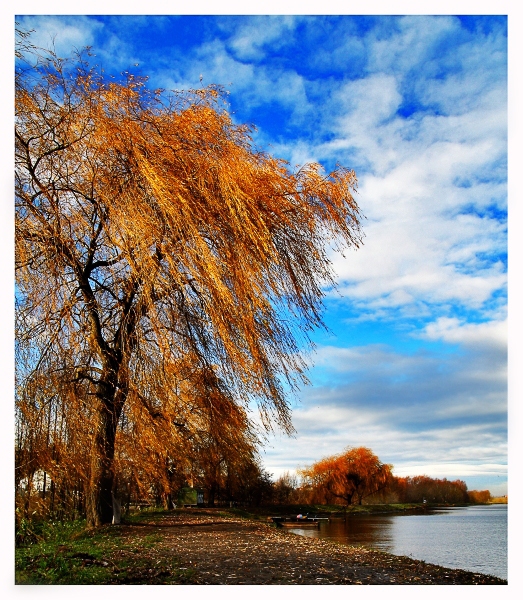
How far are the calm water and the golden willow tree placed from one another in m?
2.56

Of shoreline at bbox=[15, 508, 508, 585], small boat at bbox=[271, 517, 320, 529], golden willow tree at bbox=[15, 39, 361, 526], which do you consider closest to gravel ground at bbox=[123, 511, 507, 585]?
shoreline at bbox=[15, 508, 508, 585]

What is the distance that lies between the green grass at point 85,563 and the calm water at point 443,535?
2.81 meters

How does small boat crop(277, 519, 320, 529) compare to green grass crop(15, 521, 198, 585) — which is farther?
small boat crop(277, 519, 320, 529)

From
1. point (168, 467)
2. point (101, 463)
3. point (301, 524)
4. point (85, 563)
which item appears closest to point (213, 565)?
point (85, 563)

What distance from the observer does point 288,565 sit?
3.94 meters

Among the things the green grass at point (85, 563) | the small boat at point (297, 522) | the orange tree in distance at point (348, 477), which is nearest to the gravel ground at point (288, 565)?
the green grass at point (85, 563)

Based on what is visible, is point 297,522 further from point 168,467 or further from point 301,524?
point 168,467

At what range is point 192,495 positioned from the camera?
414 inches

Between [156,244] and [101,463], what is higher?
[156,244]

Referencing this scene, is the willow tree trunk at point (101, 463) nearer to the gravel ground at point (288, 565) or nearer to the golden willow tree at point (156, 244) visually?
the golden willow tree at point (156, 244)

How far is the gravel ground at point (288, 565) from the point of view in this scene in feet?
12.0

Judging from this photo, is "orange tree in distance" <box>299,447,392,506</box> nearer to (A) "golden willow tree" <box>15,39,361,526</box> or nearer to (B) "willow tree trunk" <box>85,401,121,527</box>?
(B) "willow tree trunk" <box>85,401,121,527</box>

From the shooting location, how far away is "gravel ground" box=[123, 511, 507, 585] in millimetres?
3658

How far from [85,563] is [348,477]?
218 inches
